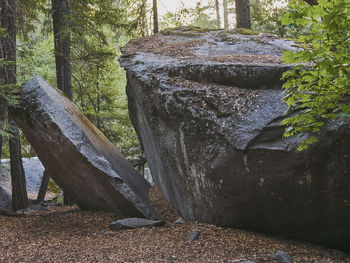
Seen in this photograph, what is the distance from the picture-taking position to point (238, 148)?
5137 mm

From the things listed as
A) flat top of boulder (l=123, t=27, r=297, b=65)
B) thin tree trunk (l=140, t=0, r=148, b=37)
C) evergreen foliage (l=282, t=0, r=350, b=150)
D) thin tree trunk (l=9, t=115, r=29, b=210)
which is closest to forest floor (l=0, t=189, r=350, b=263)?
evergreen foliage (l=282, t=0, r=350, b=150)

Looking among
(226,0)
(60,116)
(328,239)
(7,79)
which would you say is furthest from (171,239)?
(226,0)

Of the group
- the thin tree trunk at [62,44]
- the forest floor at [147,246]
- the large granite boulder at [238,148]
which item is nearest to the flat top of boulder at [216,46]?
the large granite boulder at [238,148]

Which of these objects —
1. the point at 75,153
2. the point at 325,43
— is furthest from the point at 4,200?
the point at 325,43

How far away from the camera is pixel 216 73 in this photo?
625 cm

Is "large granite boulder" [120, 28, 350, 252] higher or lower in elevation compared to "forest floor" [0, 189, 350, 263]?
higher

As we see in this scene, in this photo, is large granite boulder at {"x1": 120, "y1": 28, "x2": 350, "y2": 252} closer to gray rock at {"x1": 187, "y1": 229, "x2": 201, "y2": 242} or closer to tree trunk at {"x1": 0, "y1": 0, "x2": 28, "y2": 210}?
gray rock at {"x1": 187, "y1": 229, "x2": 201, "y2": 242}

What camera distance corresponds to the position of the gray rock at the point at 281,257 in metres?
4.49

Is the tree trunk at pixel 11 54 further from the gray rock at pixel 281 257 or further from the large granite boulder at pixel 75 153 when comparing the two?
the gray rock at pixel 281 257

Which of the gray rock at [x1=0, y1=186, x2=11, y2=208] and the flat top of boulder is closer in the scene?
the flat top of boulder

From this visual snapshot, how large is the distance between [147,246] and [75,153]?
2.55 meters

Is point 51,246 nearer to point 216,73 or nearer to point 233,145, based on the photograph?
point 233,145

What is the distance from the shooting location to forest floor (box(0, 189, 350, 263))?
15.6ft

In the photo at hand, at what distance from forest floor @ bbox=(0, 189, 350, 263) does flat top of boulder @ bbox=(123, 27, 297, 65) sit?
2991mm
